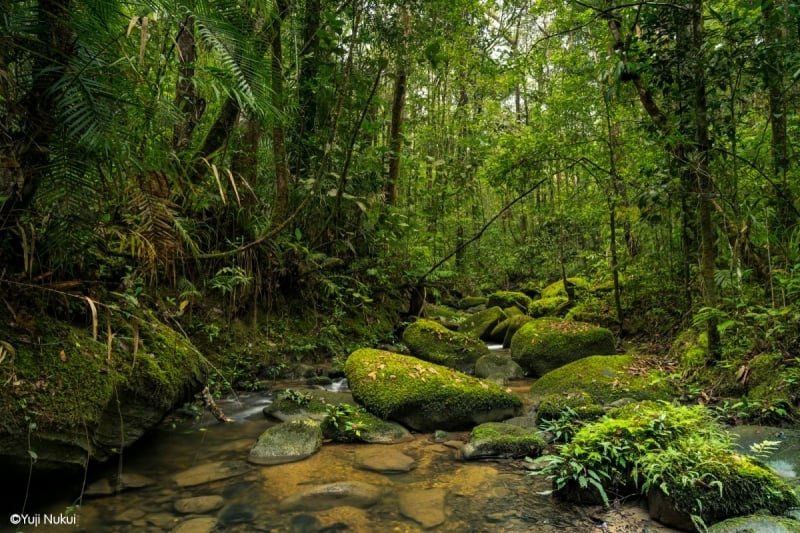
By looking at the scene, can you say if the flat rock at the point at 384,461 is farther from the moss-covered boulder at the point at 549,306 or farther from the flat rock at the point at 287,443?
the moss-covered boulder at the point at 549,306

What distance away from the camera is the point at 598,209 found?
8539mm

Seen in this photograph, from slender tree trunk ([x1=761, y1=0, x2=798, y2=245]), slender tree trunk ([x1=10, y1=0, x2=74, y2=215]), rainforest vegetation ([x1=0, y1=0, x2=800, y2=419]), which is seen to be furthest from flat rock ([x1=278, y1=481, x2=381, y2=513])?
slender tree trunk ([x1=761, y1=0, x2=798, y2=245])

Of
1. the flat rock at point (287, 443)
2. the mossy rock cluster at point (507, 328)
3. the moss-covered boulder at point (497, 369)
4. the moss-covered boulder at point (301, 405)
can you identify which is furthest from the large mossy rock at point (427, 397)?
the mossy rock cluster at point (507, 328)

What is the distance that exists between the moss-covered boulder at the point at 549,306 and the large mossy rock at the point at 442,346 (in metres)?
3.93

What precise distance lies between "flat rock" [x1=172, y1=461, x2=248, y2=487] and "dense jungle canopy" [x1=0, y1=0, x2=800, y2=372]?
1.37m

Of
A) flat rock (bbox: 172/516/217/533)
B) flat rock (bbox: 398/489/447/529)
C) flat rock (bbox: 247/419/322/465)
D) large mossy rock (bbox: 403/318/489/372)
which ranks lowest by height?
flat rock (bbox: 398/489/447/529)

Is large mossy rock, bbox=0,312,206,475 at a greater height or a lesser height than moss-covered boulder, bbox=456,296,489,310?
greater

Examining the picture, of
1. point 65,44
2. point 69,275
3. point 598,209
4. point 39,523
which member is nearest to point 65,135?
point 65,44

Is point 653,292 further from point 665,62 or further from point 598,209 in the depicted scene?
point 665,62

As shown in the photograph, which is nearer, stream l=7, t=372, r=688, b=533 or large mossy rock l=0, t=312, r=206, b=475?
large mossy rock l=0, t=312, r=206, b=475

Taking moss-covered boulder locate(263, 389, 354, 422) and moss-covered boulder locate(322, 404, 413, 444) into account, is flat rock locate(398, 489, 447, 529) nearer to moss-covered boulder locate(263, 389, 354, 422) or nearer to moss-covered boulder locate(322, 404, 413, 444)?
moss-covered boulder locate(322, 404, 413, 444)

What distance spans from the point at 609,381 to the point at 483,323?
4940 millimetres

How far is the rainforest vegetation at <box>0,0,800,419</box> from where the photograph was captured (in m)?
2.44

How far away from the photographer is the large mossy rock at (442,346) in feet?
22.4
